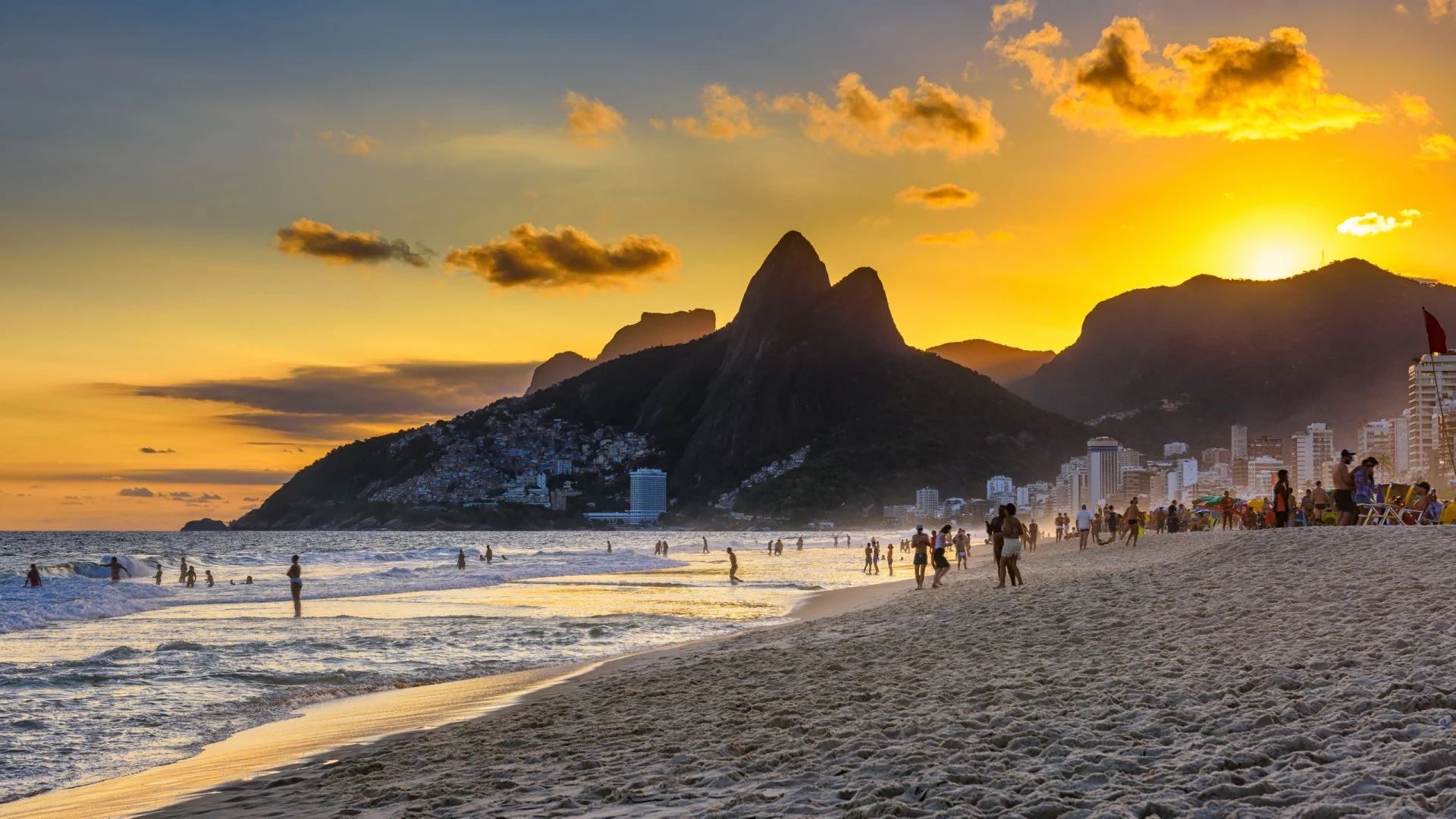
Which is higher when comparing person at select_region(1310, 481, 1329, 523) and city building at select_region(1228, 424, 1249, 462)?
city building at select_region(1228, 424, 1249, 462)

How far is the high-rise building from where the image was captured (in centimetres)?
17518

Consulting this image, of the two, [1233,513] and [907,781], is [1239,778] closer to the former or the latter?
[907,781]

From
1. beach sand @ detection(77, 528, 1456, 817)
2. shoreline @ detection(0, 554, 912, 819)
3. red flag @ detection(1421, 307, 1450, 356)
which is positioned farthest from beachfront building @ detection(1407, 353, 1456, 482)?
shoreline @ detection(0, 554, 912, 819)

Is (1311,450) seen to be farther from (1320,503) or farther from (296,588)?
(296,588)

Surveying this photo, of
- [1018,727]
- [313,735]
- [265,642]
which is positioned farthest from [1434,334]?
[265,642]

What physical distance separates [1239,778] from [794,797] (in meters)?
2.27

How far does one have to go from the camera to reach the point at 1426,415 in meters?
128

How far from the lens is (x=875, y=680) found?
1031 cm

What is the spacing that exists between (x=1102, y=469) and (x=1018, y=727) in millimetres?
184549

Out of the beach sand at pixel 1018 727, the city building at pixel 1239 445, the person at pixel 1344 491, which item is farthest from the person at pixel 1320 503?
the city building at pixel 1239 445

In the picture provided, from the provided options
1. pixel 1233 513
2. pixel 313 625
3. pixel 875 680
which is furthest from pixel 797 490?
pixel 875 680

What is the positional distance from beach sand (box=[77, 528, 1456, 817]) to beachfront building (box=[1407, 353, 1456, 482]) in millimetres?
119234

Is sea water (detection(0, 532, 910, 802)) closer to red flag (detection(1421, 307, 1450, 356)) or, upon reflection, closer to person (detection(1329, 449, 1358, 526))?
person (detection(1329, 449, 1358, 526))

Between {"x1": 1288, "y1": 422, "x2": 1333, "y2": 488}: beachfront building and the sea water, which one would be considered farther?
{"x1": 1288, "y1": 422, "x2": 1333, "y2": 488}: beachfront building
